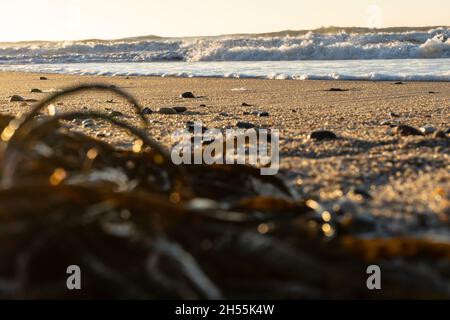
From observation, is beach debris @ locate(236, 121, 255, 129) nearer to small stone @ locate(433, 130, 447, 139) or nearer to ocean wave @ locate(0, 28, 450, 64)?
small stone @ locate(433, 130, 447, 139)

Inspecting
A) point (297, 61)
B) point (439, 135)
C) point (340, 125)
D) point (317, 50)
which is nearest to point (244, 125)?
point (340, 125)

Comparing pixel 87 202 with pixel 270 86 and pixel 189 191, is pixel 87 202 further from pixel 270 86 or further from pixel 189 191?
pixel 270 86

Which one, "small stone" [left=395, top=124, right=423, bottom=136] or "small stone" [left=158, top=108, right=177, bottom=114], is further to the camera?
"small stone" [left=158, top=108, right=177, bottom=114]

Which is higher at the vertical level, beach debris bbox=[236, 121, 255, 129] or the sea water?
the sea water

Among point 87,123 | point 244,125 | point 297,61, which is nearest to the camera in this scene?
point 87,123

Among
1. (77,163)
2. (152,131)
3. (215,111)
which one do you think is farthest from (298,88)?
(77,163)

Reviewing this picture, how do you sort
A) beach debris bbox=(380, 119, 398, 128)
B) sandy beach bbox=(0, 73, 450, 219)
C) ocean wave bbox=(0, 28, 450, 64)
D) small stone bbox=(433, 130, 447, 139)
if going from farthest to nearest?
ocean wave bbox=(0, 28, 450, 64)
beach debris bbox=(380, 119, 398, 128)
small stone bbox=(433, 130, 447, 139)
sandy beach bbox=(0, 73, 450, 219)

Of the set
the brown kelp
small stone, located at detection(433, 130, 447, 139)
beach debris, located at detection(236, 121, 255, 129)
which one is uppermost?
the brown kelp

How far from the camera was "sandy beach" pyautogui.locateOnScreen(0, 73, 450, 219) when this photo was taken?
80.6 inches

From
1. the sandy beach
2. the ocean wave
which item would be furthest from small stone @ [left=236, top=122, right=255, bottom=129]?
the ocean wave

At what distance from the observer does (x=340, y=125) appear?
428 centimetres

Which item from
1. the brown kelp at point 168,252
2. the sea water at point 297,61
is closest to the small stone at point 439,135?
the brown kelp at point 168,252

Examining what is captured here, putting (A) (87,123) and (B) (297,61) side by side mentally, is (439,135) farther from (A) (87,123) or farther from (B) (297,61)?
(B) (297,61)

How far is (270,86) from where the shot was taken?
8.88m
